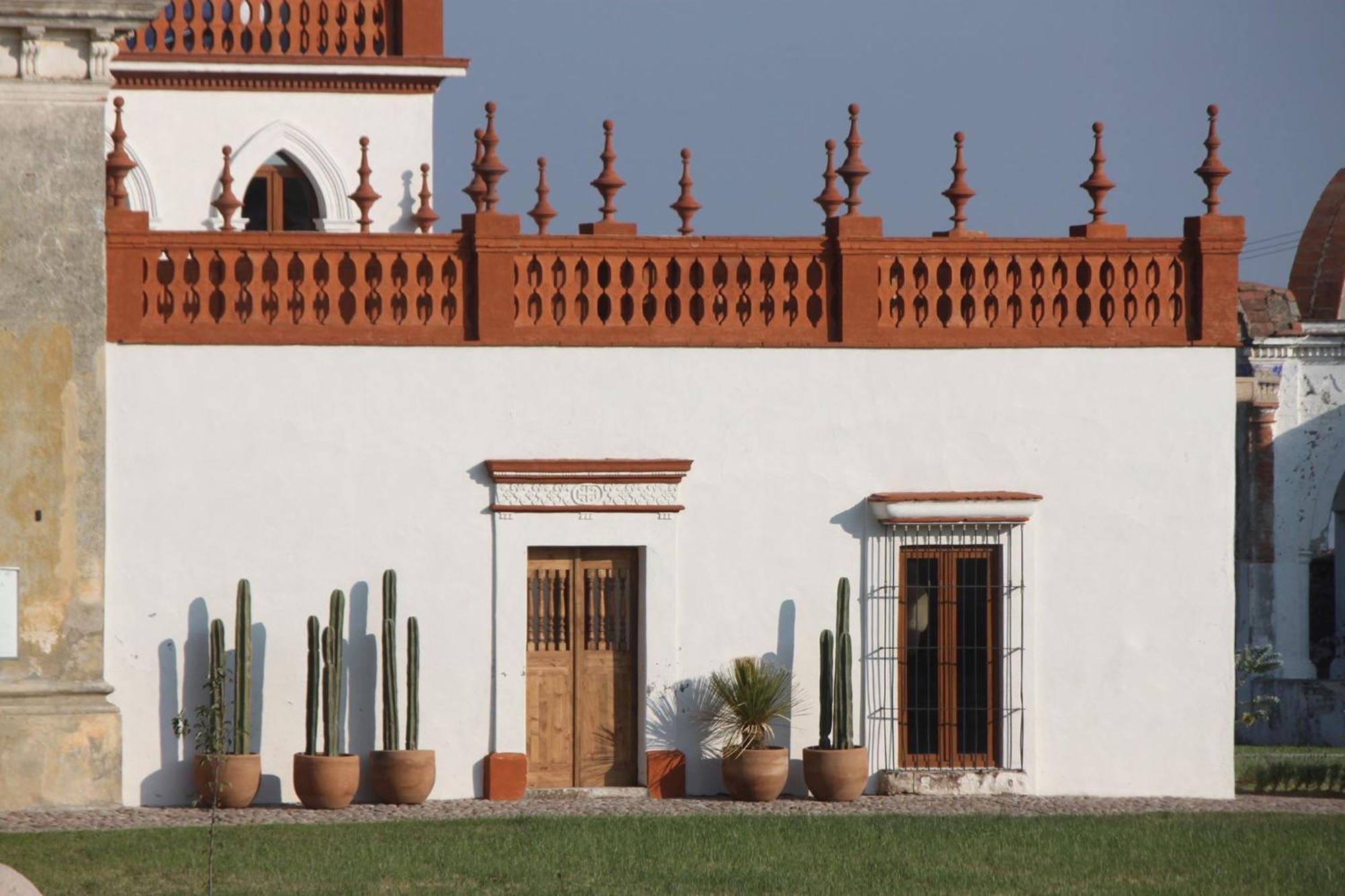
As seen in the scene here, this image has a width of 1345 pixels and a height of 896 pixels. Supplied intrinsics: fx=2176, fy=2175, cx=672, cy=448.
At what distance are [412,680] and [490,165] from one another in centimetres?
360

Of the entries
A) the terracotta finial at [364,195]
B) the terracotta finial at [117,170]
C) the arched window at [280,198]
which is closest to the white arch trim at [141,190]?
the arched window at [280,198]

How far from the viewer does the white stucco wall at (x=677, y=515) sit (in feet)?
47.1

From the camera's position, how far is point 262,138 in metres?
19.3

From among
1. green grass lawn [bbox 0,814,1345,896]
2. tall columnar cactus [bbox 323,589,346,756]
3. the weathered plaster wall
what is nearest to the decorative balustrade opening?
the weathered plaster wall

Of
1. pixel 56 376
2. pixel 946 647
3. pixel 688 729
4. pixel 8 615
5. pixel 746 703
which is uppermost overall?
pixel 56 376

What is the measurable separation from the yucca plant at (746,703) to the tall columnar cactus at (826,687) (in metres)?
0.27

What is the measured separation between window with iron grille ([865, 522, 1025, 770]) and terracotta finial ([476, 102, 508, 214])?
354cm

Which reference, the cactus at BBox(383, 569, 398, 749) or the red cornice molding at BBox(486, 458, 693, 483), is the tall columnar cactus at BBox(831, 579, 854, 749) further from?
the cactus at BBox(383, 569, 398, 749)

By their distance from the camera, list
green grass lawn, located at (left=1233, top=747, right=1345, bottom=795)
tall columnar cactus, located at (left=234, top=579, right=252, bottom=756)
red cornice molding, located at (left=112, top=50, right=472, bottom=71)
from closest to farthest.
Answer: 1. tall columnar cactus, located at (left=234, top=579, right=252, bottom=756)
2. green grass lawn, located at (left=1233, top=747, right=1345, bottom=795)
3. red cornice molding, located at (left=112, top=50, right=472, bottom=71)

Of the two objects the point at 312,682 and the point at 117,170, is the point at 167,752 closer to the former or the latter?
the point at 312,682

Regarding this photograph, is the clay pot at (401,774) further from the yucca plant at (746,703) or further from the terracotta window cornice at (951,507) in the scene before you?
the terracotta window cornice at (951,507)

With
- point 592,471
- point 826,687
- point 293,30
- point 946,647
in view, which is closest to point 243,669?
point 592,471

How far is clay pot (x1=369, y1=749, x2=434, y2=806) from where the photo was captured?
14148 mm

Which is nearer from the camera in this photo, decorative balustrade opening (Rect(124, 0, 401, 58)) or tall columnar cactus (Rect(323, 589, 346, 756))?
tall columnar cactus (Rect(323, 589, 346, 756))
